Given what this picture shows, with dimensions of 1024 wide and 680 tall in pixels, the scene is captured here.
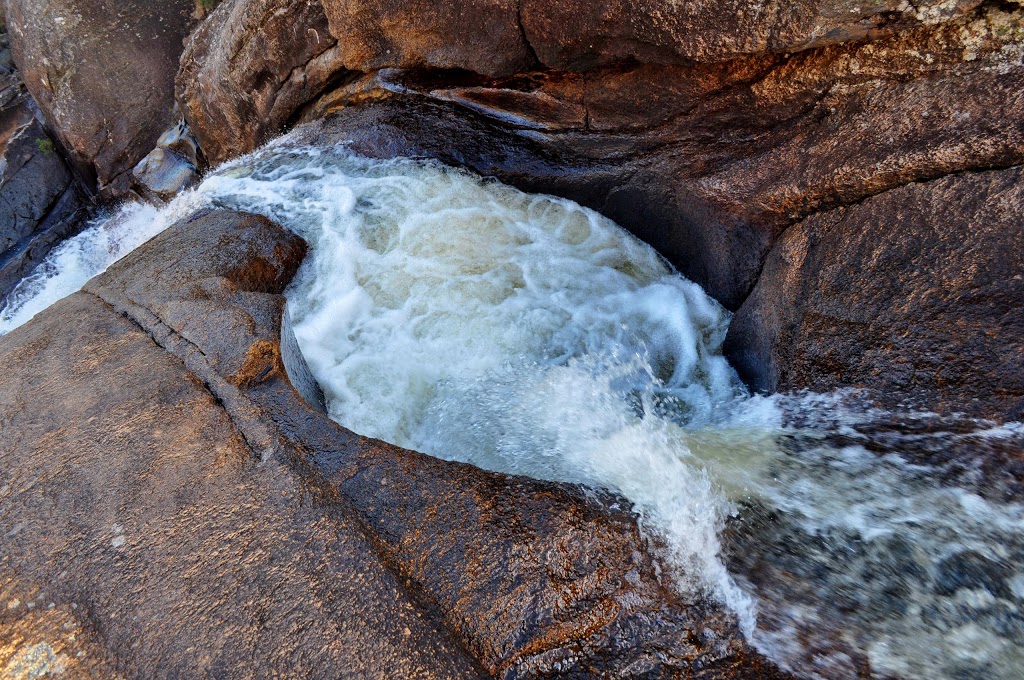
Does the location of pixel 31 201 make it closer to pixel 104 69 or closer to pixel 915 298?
pixel 104 69

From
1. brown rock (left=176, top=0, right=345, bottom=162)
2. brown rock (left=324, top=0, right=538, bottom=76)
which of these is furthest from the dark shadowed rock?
brown rock (left=324, top=0, right=538, bottom=76)

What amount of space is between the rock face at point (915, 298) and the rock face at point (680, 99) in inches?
3.0

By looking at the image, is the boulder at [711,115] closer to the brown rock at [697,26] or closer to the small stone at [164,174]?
the brown rock at [697,26]

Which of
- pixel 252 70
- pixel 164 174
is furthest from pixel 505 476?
pixel 164 174

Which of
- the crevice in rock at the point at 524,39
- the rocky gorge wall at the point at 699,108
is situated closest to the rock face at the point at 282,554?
the rocky gorge wall at the point at 699,108

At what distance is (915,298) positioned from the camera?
267 centimetres

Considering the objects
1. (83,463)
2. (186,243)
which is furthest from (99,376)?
(186,243)

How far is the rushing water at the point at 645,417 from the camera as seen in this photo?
6.87ft

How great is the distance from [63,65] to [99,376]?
5.97 metres

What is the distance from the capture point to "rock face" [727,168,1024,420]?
8.04 feet

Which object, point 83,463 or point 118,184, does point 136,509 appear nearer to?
point 83,463

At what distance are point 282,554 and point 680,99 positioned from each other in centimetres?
327

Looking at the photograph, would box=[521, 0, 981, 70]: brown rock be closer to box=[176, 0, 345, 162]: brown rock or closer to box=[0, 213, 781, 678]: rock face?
box=[176, 0, 345, 162]: brown rock

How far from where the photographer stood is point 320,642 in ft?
6.15
